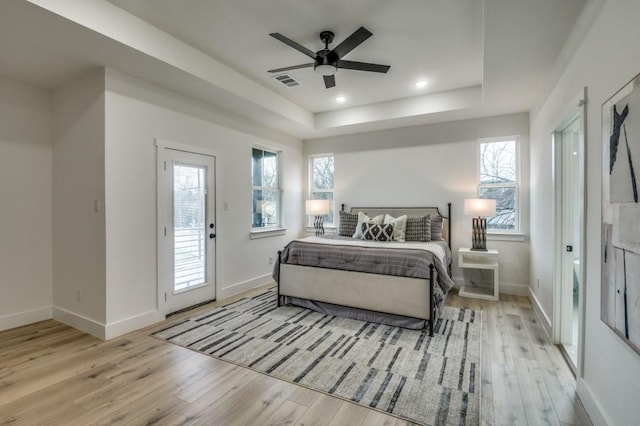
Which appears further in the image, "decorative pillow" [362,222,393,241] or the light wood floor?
"decorative pillow" [362,222,393,241]

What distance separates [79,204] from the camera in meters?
3.31

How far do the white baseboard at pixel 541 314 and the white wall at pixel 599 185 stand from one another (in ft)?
3.49

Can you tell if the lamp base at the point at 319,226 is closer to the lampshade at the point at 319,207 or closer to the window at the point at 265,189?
the lampshade at the point at 319,207

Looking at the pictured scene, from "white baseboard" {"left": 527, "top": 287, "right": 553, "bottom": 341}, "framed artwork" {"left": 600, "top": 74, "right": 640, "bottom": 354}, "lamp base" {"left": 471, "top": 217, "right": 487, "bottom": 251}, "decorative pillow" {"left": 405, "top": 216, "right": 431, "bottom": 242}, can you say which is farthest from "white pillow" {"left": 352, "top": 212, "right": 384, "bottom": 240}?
"framed artwork" {"left": 600, "top": 74, "right": 640, "bottom": 354}

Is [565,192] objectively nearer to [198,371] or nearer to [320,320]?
[320,320]

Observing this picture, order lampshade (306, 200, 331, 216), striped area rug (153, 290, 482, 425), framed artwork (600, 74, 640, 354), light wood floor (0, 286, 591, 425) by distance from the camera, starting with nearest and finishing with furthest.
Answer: framed artwork (600, 74, 640, 354) → light wood floor (0, 286, 591, 425) → striped area rug (153, 290, 482, 425) → lampshade (306, 200, 331, 216)

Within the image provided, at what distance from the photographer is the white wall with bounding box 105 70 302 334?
3.09 meters

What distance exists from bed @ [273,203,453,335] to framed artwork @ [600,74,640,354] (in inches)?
59.6

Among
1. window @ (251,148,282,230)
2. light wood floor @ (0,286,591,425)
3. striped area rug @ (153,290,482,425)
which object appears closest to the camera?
light wood floor @ (0,286,591,425)

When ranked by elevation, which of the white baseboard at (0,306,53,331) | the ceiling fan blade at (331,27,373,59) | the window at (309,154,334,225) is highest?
the ceiling fan blade at (331,27,373,59)

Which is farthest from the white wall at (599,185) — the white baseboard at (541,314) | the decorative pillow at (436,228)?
the decorative pillow at (436,228)

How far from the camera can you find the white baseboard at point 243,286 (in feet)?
14.2

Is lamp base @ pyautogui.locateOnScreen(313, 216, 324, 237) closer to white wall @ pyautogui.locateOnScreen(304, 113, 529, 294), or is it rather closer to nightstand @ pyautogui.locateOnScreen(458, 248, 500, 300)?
white wall @ pyautogui.locateOnScreen(304, 113, 529, 294)

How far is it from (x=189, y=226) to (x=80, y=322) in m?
1.50
